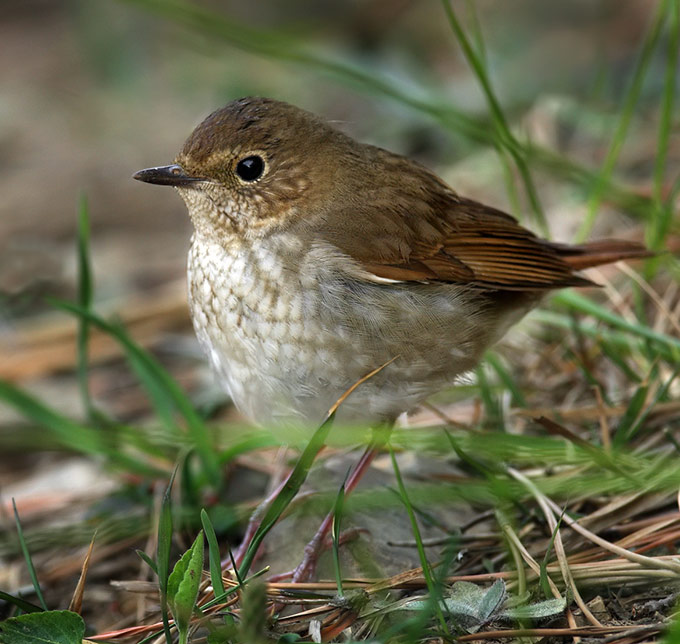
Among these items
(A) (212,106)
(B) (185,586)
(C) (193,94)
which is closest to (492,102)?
(B) (185,586)

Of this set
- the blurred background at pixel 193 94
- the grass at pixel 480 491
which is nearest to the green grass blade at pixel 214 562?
the grass at pixel 480 491

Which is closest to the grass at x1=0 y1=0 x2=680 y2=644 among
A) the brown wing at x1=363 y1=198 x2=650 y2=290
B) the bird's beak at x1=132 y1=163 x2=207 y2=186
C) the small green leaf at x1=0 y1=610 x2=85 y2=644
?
the small green leaf at x1=0 y1=610 x2=85 y2=644

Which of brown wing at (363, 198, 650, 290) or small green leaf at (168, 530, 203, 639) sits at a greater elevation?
brown wing at (363, 198, 650, 290)

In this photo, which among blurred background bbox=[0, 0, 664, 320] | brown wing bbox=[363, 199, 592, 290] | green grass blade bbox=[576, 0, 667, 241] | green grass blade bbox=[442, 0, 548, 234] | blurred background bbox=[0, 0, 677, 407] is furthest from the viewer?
blurred background bbox=[0, 0, 664, 320]

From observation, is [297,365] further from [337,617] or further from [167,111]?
[167,111]

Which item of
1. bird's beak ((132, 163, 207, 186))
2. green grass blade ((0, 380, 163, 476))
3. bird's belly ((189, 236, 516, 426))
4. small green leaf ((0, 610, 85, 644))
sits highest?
bird's beak ((132, 163, 207, 186))

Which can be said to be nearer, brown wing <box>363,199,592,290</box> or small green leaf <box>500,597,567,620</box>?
small green leaf <box>500,597,567,620</box>

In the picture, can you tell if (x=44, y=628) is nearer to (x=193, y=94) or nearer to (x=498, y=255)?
(x=498, y=255)

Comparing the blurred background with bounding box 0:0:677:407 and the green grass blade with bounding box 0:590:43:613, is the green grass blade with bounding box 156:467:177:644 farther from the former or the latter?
the blurred background with bounding box 0:0:677:407
